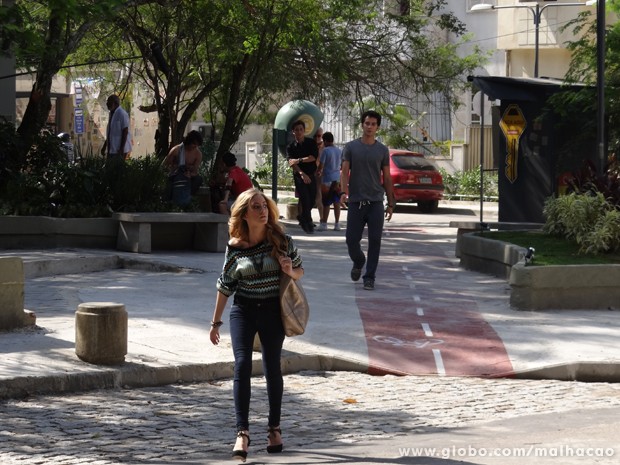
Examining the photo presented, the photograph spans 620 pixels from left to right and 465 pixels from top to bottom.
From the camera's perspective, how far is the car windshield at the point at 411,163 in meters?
34.1

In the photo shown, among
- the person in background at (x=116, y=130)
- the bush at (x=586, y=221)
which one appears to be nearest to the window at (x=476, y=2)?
the person in background at (x=116, y=130)

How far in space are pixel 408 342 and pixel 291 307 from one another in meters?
4.11

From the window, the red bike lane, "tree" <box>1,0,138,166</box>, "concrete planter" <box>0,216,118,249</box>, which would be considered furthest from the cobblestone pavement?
the window

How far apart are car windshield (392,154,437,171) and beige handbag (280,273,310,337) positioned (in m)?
26.4

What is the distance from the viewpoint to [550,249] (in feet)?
50.1

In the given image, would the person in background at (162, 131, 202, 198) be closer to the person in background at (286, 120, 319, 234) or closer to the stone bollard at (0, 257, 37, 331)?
the person in background at (286, 120, 319, 234)

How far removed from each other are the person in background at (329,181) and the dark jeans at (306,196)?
3.06ft

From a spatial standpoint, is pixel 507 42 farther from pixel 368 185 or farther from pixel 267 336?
pixel 267 336

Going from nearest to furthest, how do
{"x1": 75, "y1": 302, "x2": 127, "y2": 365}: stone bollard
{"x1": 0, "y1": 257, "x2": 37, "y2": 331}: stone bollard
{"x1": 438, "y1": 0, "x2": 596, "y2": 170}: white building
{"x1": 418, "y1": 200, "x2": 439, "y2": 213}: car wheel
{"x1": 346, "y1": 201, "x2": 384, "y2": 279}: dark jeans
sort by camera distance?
{"x1": 75, "y1": 302, "x2": 127, "y2": 365}: stone bollard → {"x1": 0, "y1": 257, "x2": 37, "y2": 331}: stone bollard → {"x1": 346, "y1": 201, "x2": 384, "y2": 279}: dark jeans → {"x1": 418, "y1": 200, "x2": 439, "y2": 213}: car wheel → {"x1": 438, "y1": 0, "x2": 596, "y2": 170}: white building

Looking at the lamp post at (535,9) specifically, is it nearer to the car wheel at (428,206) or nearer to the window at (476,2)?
the window at (476,2)

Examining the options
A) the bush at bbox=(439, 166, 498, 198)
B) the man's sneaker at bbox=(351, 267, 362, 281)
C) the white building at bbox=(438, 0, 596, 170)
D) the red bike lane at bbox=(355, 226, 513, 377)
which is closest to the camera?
the red bike lane at bbox=(355, 226, 513, 377)

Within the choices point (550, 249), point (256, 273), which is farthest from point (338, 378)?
point (550, 249)

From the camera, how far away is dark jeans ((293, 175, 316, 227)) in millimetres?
22375

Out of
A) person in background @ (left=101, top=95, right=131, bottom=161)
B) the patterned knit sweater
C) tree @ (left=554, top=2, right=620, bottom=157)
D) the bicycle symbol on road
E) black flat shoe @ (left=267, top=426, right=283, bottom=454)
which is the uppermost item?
tree @ (left=554, top=2, right=620, bottom=157)
